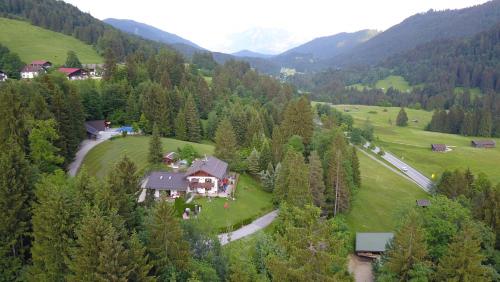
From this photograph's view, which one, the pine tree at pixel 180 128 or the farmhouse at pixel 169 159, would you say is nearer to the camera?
the farmhouse at pixel 169 159

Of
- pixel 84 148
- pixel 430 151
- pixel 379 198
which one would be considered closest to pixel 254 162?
pixel 379 198

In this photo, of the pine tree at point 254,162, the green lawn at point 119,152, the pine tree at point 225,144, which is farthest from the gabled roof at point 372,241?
the green lawn at point 119,152

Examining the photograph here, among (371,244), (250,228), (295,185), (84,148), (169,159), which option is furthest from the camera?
(84,148)

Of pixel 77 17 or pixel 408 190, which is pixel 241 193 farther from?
pixel 77 17

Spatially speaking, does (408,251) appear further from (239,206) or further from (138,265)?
(239,206)

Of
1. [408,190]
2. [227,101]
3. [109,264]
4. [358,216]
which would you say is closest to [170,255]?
[109,264]

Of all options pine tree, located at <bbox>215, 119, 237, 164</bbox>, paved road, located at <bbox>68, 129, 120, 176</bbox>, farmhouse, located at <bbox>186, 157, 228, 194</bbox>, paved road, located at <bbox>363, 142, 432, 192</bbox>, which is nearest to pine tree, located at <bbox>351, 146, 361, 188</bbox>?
paved road, located at <bbox>363, 142, 432, 192</bbox>

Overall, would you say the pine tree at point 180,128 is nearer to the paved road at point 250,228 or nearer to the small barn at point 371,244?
the paved road at point 250,228
